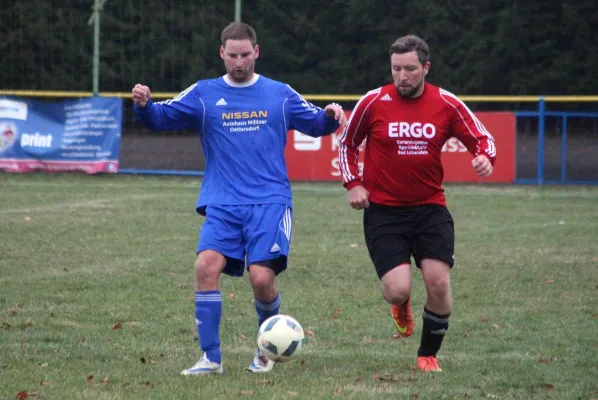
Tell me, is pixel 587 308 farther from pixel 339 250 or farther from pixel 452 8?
pixel 452 8

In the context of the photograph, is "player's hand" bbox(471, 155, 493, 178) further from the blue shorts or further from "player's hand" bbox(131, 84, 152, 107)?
"player's hand" bbox(131, 84, 152, 107)

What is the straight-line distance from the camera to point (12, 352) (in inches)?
265

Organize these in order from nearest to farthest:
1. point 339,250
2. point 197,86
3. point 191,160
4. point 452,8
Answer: point 197,86
point 339,250
point 191,160
point 452,8

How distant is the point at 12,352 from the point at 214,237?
159 cm

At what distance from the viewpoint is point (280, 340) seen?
589 centimetres

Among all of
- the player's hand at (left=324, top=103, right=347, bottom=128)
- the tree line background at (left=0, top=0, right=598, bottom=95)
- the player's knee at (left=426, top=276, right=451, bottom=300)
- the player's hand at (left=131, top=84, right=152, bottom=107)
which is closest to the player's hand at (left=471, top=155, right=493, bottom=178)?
A: the player's knee at (left=426, top=276, right=451, bottom=300)

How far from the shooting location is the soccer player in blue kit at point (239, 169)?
6.12 meters

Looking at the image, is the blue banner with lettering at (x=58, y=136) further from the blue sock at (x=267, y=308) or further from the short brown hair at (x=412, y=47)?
the short brown hair at (x=412, y=47)

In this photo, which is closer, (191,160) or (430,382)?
(430,382)

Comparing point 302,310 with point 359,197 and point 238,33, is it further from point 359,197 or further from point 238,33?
point 238,33

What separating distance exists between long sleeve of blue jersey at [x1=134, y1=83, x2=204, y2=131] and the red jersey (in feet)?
2.98

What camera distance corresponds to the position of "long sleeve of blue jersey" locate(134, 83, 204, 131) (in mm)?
6301

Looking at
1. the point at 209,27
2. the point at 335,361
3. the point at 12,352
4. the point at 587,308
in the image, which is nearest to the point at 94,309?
the point at 12,352

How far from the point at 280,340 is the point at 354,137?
138 cm
